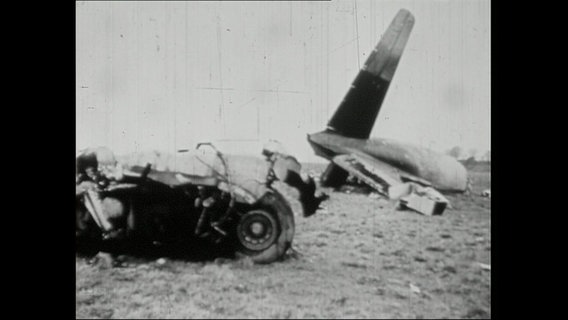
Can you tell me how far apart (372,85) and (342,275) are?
2.93ft

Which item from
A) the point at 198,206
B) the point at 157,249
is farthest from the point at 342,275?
the point at 157,249

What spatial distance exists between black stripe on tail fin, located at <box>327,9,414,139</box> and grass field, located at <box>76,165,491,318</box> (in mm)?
259

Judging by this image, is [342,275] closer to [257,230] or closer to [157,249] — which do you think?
[257,230]

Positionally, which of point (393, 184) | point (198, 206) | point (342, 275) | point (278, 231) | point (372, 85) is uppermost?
point (372, 85)

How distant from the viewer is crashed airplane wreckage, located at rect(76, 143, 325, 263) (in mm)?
2156

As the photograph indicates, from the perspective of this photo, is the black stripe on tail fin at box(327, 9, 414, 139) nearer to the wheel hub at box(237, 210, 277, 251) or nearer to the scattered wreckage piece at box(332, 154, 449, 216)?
the scattered wreckage piece at box(332, 154, 449, 216)

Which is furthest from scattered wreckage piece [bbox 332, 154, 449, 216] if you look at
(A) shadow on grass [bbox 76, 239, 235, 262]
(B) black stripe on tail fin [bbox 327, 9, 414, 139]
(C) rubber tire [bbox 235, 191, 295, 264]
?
(A) shadow on grass [bbox 76, 239, 235, 262]

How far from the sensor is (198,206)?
2.17m

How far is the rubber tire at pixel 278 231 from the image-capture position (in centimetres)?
218

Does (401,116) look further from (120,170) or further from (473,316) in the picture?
(120,170)

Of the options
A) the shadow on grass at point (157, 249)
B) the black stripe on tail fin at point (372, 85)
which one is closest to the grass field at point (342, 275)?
the shadow on grass at point (157, 249)

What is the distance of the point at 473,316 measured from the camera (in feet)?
6.98

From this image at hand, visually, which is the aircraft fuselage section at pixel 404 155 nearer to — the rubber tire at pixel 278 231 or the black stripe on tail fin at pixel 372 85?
the black stripe on tail fin at pixel 372 85
